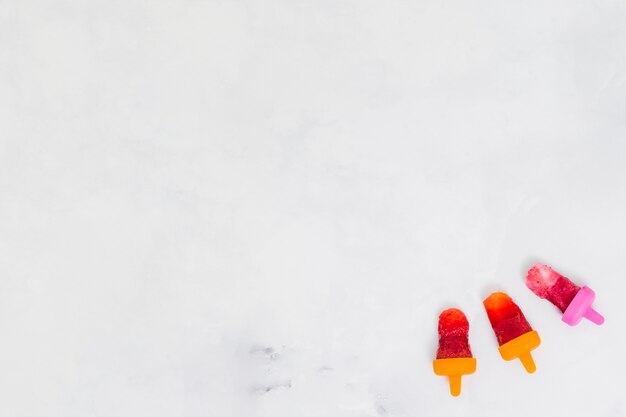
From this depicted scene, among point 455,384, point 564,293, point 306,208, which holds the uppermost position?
point 306,208

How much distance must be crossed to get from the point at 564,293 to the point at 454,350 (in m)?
0.27

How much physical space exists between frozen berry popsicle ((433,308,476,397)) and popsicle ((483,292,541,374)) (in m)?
0.07

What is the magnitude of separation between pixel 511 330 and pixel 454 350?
131 millimetres

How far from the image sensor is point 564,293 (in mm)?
1996

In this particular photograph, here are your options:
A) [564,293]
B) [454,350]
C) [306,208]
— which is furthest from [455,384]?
[306,208]

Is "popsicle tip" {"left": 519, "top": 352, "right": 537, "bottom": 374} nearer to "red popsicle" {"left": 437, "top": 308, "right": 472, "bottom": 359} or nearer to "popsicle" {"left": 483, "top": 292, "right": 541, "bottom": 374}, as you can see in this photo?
"popsicle" {"left": 483, "top": 292, "right": 541, "bottom": 374}

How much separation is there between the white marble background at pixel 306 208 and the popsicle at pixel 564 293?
40 mm

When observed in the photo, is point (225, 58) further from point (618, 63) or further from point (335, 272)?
point (618, 63)

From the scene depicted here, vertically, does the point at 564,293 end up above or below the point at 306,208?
below

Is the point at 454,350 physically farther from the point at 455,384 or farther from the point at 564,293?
the point at 564,293

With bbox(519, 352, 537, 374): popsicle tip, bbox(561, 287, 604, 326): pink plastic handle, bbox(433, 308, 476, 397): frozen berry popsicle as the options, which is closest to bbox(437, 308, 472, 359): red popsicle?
bbox(433, 308, 476, 397): frozen berry popsicle

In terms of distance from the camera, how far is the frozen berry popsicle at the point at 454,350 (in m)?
1.96

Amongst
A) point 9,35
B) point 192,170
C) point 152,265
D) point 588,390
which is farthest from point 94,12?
point 588,390

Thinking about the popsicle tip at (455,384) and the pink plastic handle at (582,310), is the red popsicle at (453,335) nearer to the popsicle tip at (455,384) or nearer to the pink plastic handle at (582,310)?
the popsicle tip at (455,384)
